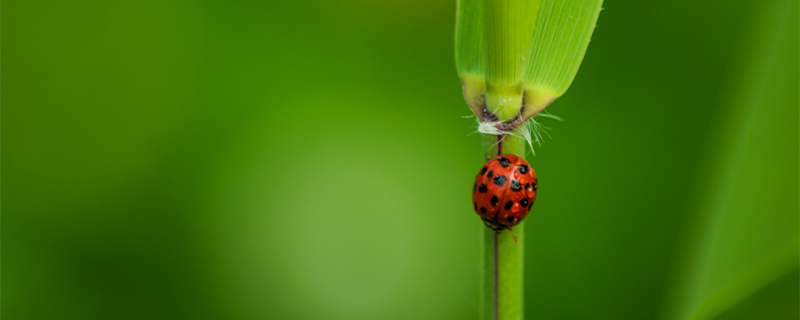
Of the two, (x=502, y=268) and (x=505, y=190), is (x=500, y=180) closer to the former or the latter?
(x=505, y=190)

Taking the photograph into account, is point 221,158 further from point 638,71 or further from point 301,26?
point 638,71

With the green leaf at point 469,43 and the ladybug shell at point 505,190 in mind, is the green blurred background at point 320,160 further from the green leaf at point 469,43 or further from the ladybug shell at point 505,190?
the green leaf at point 469,43

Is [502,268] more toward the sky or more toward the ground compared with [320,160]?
more toward the sky

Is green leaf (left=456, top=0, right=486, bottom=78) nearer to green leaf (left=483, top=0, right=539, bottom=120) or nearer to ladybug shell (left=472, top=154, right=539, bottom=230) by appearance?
green leaf (left=483, top=0, right=539, bottom=120)

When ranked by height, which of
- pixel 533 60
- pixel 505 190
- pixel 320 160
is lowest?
pixel 320 160

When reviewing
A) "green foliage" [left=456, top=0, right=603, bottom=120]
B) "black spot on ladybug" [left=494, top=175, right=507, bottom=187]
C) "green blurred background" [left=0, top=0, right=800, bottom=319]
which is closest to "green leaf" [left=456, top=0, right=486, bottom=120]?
"green foliage" [left=456, top=0, right=603, bottom=120]

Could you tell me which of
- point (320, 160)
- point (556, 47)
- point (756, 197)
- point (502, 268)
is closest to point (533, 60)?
point (556, 47)

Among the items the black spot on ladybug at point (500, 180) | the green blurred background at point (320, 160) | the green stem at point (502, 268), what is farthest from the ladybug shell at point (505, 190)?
the green blurred background at point (320, 160)
